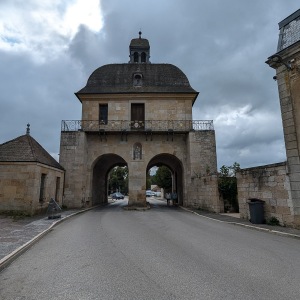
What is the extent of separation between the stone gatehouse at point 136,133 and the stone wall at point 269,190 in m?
5.85

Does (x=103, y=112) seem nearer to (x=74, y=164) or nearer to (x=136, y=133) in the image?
(x=136, y=133)

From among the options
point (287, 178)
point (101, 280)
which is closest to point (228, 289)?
point (101, 280)

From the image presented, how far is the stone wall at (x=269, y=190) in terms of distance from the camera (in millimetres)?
8695

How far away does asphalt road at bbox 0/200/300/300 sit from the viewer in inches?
129

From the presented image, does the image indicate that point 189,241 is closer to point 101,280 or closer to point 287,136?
point 101,280

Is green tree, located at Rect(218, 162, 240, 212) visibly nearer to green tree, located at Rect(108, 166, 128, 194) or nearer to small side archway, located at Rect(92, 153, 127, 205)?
small side archway, located at Rect(92, 153, 127, 205)

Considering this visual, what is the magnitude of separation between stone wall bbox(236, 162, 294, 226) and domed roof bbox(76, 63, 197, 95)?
37.7 ft

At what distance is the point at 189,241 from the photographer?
6500 mm

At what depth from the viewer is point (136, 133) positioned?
64.6 feet

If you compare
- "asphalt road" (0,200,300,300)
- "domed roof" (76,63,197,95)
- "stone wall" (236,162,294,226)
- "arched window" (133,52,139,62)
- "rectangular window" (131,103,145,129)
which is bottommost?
"asphalt road" (0,200,300,300)

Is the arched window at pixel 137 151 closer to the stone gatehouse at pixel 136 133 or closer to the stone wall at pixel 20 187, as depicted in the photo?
the stone gatehouse at pixel 136 133

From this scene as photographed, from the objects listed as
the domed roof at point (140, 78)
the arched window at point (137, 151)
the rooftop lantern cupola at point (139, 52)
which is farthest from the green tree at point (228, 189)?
the rooftop lantern cupola at point (139, 52)

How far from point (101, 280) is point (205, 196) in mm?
12596

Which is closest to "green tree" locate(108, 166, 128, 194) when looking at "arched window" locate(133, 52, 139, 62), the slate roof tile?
"arched window" locate(133, 52, 139, 62)
